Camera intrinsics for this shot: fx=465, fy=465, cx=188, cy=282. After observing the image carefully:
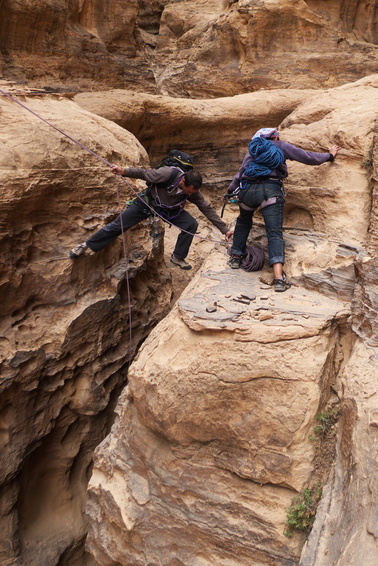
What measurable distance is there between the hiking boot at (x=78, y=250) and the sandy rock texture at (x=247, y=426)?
4.87 ft

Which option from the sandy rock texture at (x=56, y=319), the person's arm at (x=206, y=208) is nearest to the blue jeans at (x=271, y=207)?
the person's arm at (x=206, y=208)

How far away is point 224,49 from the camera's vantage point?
11688 millimetres

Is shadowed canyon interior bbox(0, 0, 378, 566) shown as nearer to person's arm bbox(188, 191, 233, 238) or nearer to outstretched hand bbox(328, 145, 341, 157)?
outstretched hand bbox(328, 145, 341, 157)

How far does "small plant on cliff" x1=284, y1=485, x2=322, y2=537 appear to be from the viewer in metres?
3.27

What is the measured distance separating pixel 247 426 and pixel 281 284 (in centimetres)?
145

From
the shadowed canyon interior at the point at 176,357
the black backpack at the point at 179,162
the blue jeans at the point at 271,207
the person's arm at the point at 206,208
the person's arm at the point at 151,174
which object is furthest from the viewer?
the person's arm at the point at 206,208

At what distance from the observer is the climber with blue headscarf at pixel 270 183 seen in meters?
4.64

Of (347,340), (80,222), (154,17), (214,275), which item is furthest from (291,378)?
(154,17)

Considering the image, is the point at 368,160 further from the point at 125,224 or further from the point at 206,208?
the point at 125,224

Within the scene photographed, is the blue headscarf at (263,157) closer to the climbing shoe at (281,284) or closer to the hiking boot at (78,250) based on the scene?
the climbing shoe at (281,284)

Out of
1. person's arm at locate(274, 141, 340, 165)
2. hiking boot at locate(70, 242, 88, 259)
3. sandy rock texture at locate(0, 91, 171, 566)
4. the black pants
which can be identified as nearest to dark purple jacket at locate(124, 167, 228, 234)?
the black pants

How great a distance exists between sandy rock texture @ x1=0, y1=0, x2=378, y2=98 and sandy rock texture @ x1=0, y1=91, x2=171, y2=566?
481 centimetres

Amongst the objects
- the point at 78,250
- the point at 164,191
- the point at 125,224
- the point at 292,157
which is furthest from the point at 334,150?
the point at 78,250

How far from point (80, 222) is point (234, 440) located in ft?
10.3
